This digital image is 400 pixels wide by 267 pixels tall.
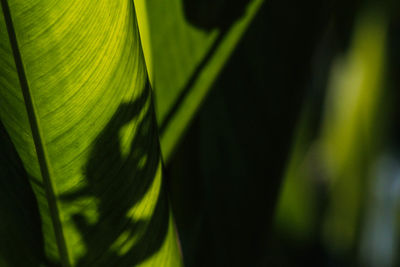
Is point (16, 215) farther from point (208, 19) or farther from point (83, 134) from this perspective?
point (208, 19)

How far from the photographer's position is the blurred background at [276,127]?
1.82 feet

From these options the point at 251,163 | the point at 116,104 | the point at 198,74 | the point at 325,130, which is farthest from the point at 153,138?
the point at 325,130

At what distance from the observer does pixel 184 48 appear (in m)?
0.55

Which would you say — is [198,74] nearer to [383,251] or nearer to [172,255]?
[172,255]

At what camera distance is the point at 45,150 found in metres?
0.39

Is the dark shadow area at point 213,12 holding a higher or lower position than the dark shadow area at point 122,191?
higher

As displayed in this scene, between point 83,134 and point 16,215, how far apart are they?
0.32 ft

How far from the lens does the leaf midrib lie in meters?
0.34

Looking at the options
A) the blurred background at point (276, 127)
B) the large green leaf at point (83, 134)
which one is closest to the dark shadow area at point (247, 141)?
the blurred background at point (276, 127)

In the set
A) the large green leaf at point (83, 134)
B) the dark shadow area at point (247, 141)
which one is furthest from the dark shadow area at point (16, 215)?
the dark shadow area at point (247, 141)

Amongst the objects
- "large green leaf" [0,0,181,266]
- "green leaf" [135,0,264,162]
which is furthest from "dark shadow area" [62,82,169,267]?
"green leaf" [135,0,264,162]

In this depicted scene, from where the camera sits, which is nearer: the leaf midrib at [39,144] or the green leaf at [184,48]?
the leaf midrib at [39,144]

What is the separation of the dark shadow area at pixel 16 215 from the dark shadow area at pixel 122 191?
0.04 metres

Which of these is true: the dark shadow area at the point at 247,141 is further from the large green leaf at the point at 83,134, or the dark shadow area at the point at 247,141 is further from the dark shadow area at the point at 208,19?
the large green leaf at the point at 83,134
